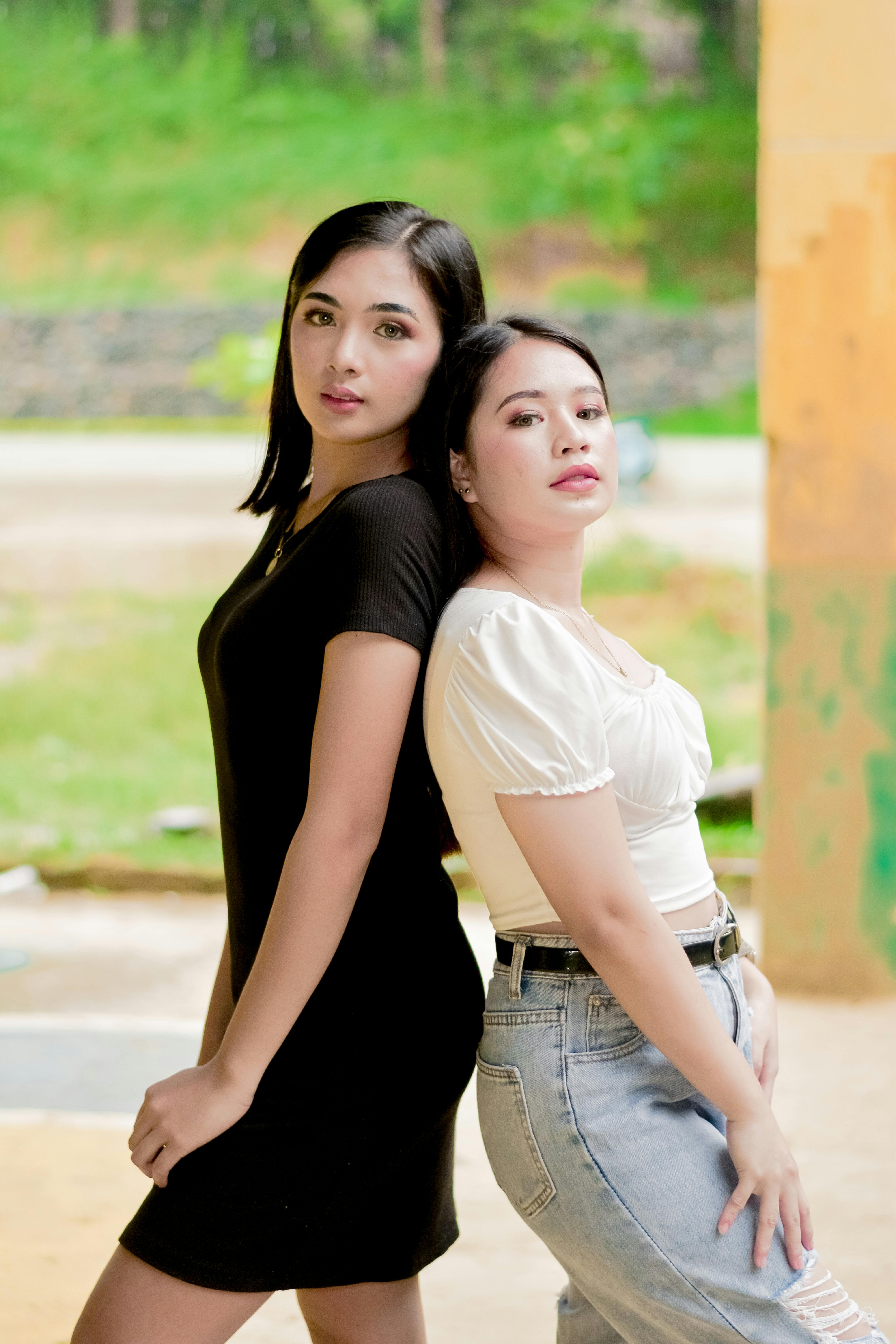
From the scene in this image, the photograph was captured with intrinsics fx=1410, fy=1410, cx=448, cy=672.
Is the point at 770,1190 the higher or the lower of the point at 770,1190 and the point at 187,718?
the higher

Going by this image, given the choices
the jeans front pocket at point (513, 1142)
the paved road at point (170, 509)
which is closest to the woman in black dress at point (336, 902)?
the jeans front pocket at point (513, 1142)

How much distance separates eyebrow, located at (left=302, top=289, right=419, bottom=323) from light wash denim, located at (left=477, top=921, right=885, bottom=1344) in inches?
24.5

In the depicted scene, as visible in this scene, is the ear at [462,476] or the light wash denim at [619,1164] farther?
the ear at [462,476]

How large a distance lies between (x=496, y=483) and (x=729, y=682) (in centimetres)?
879

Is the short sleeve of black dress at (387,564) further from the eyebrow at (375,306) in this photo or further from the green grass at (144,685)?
the green grass at (144,685)

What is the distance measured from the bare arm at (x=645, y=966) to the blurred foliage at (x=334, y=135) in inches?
455

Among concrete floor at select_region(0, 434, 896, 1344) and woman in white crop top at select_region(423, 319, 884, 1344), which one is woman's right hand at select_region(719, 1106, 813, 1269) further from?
concrete floor at select_region(0, 434, 896, 1344)

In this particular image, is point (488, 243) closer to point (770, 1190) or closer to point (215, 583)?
point (215, 583)

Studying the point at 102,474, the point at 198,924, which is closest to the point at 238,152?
the point at 102,474

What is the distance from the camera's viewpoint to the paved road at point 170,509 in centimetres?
1091

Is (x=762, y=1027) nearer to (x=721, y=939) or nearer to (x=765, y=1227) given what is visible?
(x=721, y=939)

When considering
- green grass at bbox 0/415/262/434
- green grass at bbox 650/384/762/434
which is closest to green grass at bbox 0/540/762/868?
green grass at bbox 650/384/762/434

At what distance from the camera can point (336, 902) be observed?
1.25 m

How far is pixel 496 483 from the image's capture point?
135 cm
